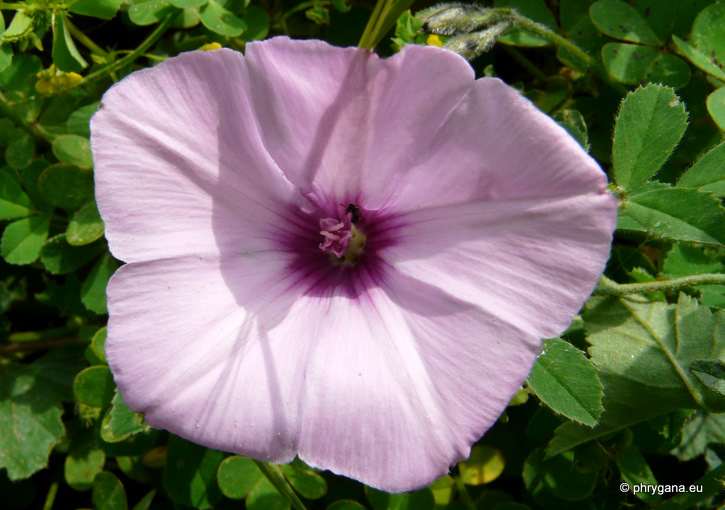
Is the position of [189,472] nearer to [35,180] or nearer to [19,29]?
[35,180]

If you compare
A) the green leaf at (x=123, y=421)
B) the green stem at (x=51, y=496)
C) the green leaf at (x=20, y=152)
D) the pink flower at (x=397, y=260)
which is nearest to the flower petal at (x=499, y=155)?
the pink flower at (x=397, y=260)

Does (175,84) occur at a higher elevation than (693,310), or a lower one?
higher

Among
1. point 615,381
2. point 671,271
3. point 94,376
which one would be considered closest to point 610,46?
point 671,271

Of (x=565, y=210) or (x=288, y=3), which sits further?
(x=288, y=3)

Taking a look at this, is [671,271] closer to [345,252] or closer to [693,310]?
[693,310]

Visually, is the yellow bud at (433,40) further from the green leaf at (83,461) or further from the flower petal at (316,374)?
the green leaf at (83,461)

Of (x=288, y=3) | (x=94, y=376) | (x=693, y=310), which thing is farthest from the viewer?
(x=288, y=3)

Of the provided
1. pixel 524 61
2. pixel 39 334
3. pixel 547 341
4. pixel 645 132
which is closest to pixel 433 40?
pixel 524 61
